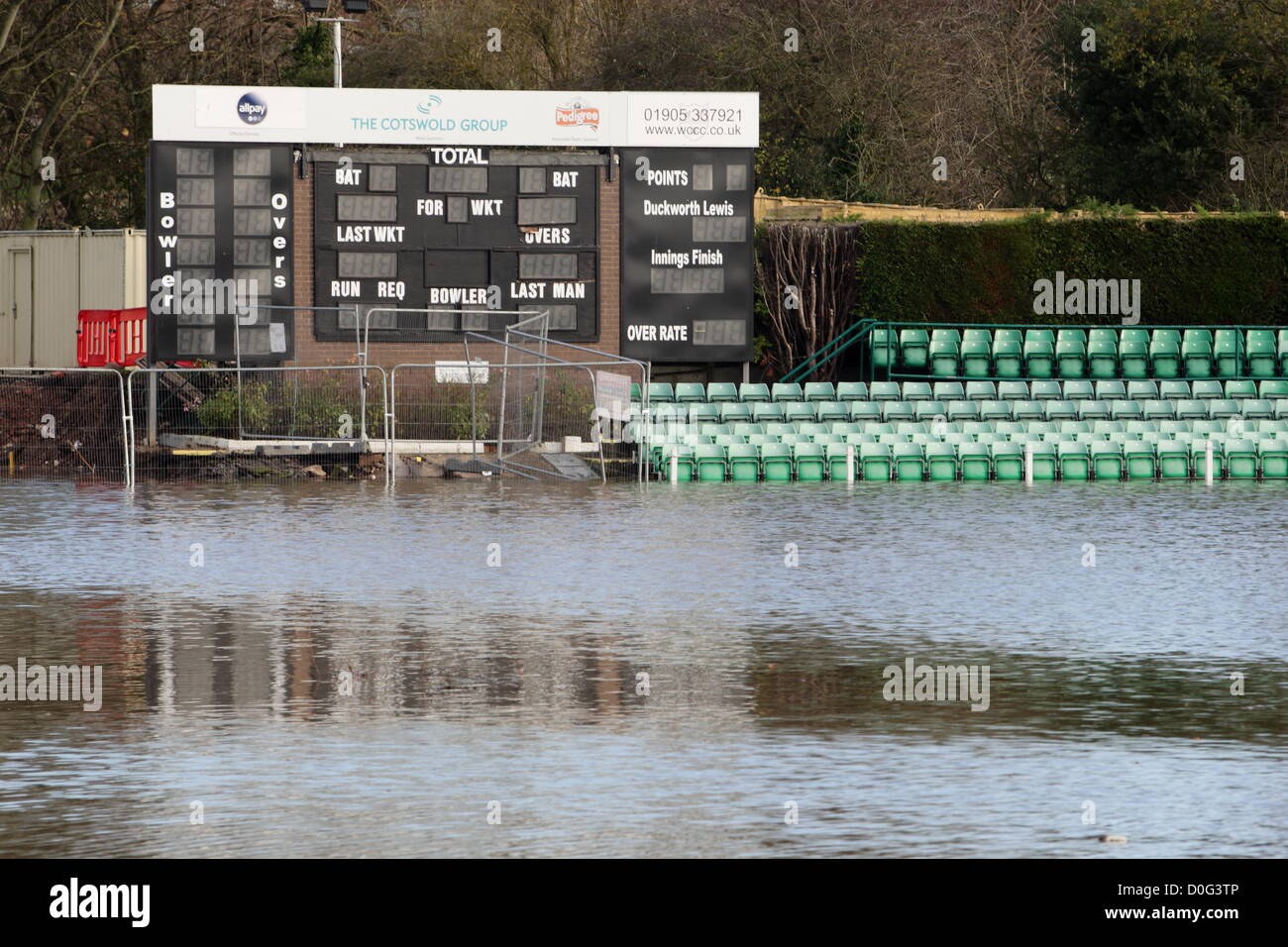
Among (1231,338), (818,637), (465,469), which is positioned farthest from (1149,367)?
(818,637)

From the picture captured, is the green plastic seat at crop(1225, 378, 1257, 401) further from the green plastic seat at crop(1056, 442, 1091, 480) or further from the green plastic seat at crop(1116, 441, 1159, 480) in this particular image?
the green plastic seat at crop(1056, 442, 1091, 480)

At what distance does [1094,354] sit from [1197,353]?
1728 mm

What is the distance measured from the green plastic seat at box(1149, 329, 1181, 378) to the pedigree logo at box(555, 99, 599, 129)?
1032 centimetres

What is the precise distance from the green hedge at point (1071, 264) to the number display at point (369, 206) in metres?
7.60

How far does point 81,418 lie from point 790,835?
77.0 feet

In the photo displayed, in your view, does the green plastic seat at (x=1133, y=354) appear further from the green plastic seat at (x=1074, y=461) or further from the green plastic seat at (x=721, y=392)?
the green plastic seat at (x=721, y=392)

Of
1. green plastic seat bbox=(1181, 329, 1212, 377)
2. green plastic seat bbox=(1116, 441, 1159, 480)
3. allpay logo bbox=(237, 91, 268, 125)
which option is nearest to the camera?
green plastic seat bbox=(1116, 441, 1159, 480)

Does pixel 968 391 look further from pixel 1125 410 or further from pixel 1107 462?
pixel 1107 462

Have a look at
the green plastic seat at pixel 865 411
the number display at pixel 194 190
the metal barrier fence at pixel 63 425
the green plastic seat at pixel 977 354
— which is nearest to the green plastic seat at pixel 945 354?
the green plastic seat at pixel 977 354

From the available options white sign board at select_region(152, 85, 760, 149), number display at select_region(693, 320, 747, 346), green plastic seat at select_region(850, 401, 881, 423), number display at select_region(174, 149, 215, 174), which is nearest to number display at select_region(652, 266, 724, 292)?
number display at select_region(693, 320, 747, 346)

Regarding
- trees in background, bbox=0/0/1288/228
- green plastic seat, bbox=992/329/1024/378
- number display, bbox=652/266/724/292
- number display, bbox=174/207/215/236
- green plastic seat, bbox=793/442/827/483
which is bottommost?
green plastic seat, bbox=793/442/827/483

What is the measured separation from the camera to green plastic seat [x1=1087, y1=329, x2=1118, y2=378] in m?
32.0

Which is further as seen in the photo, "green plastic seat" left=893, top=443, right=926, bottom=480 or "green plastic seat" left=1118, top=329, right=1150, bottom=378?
"green plastic seat" left=1118, top=329, right=1150, bottom=378

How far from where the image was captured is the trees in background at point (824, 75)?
4266 cm
